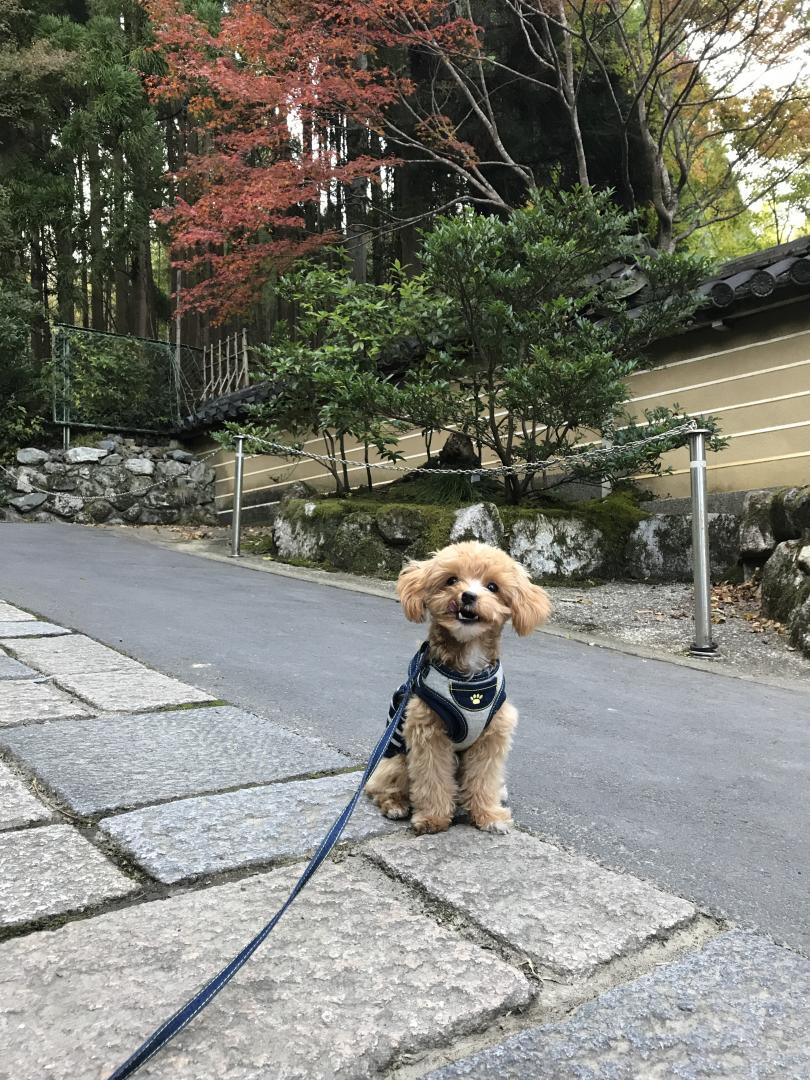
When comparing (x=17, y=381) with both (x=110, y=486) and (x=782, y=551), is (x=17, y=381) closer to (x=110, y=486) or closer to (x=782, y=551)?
(x=110, y=486)

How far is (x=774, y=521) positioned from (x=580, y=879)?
600 cm

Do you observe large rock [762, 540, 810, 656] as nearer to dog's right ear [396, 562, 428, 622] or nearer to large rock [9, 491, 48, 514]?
dog's right ear [396, 562, 428, 622]

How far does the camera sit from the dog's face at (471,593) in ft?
7.04

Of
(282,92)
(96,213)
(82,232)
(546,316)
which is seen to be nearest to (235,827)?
(546,316)

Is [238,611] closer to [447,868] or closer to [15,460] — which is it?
[447,868]

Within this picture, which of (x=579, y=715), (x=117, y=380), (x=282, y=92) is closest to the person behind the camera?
(x=579, y=715)

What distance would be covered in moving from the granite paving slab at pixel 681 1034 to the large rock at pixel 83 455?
14148 millimetres

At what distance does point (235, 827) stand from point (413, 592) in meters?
0.82

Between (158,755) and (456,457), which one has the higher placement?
(456,457)

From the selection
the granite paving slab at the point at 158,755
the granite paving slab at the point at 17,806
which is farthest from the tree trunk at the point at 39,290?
the granite paving slab at the point at 17,806

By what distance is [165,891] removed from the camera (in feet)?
5.79

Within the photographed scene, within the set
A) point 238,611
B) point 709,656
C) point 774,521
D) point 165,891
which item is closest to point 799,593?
point 709,656

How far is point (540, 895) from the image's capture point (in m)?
1.82

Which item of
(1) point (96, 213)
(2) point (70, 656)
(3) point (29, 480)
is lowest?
(2) point (70, 656)
